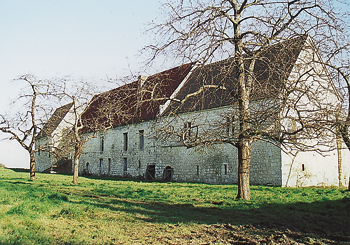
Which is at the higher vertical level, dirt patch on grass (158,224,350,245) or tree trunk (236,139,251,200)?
tree trunk (236,139,251,200)

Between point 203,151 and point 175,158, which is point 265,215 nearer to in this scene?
point 203,151

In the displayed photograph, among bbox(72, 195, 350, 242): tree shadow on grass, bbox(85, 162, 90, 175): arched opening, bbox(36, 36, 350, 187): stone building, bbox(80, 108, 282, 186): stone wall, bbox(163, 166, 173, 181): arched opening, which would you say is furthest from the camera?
bbox(85, 162, 90, 175): arched opening

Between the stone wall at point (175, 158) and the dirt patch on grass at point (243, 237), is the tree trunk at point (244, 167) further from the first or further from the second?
the dirt patch on grass at point (243, 237)

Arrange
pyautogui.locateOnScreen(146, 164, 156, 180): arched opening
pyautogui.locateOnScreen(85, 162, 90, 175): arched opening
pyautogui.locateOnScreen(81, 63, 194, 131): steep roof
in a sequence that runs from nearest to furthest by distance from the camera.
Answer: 1. pyautogui.locateOnScreen(81, 63, 194, 131): steep roof
2. pyautogui.locateOnScreen(146, 164, 156, 180): arched opening
3. pyautogui.locateOnScreen(85, 162, 90, 175): arched opening

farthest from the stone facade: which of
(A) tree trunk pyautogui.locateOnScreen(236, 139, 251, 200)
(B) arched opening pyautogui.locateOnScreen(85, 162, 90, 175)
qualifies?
(B) arched opening pyautogui.locateOnScreen(85, 162, 90, 175)

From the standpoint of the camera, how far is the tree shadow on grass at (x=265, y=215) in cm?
718

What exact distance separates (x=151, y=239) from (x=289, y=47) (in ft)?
20.7

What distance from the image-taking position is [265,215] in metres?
8.48

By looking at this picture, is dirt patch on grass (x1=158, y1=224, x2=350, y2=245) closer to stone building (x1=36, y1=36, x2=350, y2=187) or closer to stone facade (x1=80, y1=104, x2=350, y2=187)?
stone building (x1=36, y1=36, x2=350, y2=187)

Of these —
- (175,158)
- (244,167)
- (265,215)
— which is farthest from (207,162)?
(265,215)

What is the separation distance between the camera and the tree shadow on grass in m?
7.18

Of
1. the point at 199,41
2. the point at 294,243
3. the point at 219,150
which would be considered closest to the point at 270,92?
the point at 199,41

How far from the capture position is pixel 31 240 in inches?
218

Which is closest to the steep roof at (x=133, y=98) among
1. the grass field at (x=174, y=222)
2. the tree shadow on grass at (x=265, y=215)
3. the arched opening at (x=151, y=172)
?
the tree shadow on grass at (x=265, y=215)
